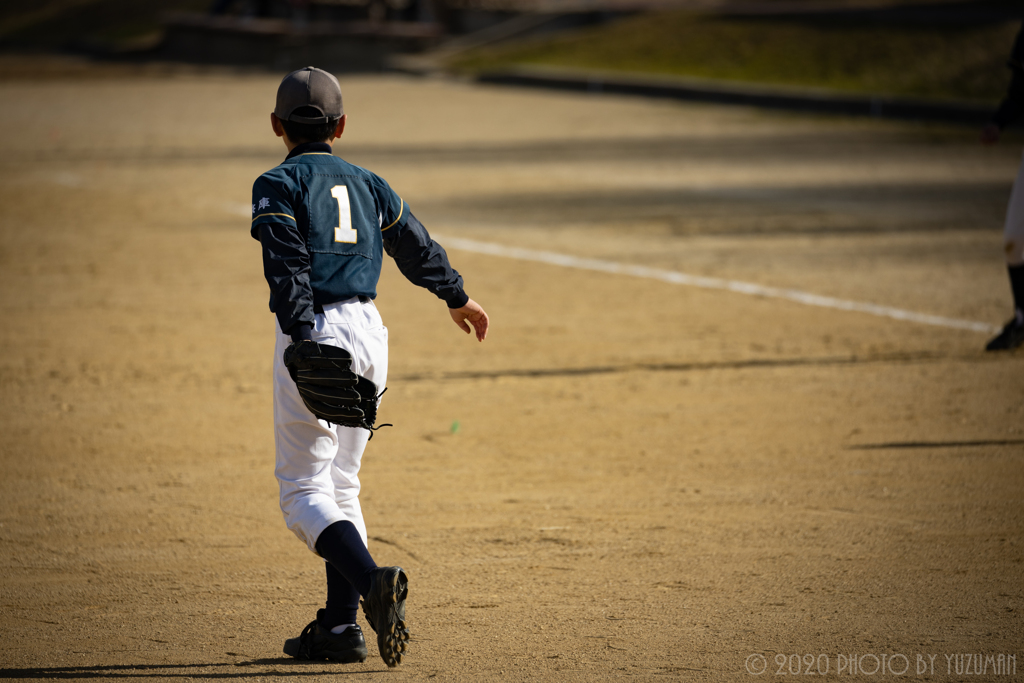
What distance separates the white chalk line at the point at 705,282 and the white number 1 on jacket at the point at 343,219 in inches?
231

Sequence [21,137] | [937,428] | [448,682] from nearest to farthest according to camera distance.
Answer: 1. [448,682]
2. [937,428]
3. [21,137]

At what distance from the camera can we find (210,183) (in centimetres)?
1351

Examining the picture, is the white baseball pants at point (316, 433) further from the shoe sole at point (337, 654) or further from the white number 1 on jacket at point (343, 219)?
the shoe sole at point (337, 654)

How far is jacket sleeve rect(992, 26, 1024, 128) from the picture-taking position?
701 cm

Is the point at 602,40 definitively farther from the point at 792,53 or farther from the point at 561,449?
the point at 561,449

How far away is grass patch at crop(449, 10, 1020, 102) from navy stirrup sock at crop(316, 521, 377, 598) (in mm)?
19174

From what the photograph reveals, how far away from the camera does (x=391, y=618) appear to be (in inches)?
119

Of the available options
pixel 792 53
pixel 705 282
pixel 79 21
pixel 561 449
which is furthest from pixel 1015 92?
pixel 79 21

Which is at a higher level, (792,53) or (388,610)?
(792,53)

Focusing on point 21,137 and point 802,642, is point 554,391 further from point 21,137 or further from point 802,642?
point 21,137

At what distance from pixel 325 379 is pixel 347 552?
21.6 inches

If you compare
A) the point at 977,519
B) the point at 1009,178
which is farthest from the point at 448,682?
the point at 1009,178

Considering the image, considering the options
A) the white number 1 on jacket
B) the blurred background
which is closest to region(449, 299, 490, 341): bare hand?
the white number 1 on jacket

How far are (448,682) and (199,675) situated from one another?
2.66ft
